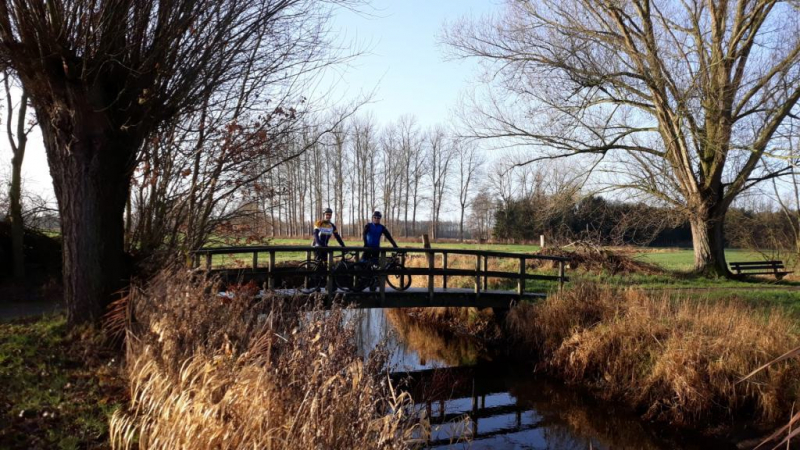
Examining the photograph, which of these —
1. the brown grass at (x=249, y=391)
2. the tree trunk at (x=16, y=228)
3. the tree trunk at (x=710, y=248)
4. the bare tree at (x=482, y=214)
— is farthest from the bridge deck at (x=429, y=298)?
the bare tree at (x=482, y=214)

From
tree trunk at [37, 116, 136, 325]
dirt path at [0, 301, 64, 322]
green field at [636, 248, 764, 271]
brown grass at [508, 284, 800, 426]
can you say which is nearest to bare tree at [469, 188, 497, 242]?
green field at [636, 248, 764, 271]

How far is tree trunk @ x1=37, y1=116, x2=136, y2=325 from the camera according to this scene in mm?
6664

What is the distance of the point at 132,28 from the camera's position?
6.69 m

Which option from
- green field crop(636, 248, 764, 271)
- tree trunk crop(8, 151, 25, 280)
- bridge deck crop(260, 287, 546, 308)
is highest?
tree trunk crop(8, 151, 25, 280)

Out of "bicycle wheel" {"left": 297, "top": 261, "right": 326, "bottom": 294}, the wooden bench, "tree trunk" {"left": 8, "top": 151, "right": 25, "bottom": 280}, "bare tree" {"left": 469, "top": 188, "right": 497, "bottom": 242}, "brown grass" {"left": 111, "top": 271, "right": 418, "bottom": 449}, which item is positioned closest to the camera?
"brown grass" {"left": 111, "top": 271, "right": 418, "bottom": 449}

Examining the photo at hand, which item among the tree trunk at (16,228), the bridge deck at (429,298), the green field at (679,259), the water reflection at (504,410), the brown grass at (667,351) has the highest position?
the tree trunk at (16,228)

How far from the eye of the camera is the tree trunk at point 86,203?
666 centimetres

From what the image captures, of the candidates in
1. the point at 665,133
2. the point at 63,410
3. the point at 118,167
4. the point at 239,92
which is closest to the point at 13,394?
the point at 63,410

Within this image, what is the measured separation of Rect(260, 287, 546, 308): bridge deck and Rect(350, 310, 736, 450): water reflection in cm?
74

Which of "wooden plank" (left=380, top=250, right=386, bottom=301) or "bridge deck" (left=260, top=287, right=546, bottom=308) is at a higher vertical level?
"wooden plank" (left=380, top=250, right=386, bottom=301)

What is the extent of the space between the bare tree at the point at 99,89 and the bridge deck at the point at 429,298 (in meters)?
4.39

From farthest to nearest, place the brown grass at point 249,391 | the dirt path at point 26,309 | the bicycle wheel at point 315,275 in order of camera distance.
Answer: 1. the bicycle wheel at point 315,275
2. the dirt path at point 26,309
3. the brown grass at point 249,391

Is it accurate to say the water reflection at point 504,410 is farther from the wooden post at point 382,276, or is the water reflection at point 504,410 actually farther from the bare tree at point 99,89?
the bare tree at point 99,89

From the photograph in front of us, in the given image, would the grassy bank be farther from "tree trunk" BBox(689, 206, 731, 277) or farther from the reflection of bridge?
"tree trunk" BBox(689, 206, 731, 277)
